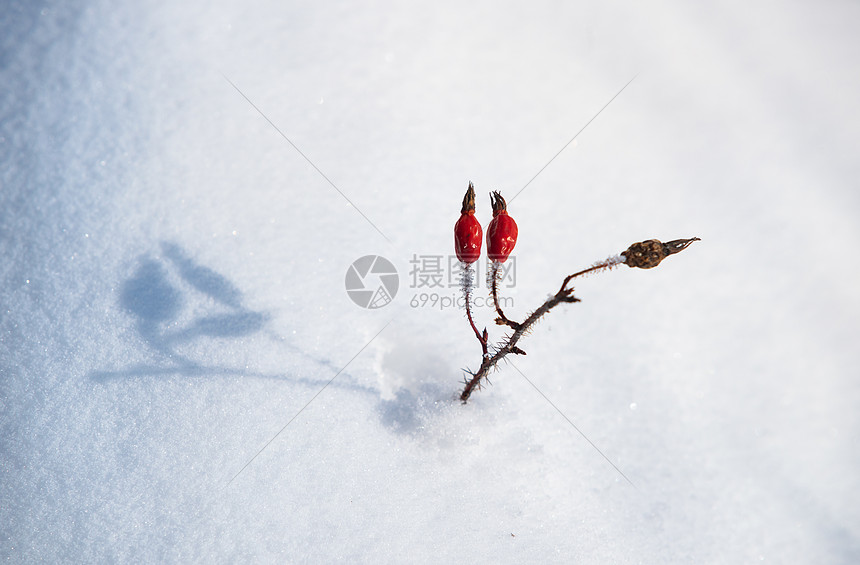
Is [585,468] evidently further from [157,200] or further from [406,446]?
[157,200]

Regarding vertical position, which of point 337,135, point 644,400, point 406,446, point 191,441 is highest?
point 644,400

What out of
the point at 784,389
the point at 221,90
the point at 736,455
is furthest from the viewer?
the point at 221,90

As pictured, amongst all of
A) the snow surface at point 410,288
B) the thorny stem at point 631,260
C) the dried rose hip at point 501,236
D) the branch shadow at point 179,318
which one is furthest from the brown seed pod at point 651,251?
the branch shadow at point 179,318

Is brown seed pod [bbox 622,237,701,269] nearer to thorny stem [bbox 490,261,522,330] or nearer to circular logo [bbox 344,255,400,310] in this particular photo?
thorny stem [bbox 490,261,522,330]

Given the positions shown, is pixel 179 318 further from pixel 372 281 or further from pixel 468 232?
pixel 468 232

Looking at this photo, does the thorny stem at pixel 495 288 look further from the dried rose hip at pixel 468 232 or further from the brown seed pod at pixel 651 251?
the brown seed pod at pixel 651 251

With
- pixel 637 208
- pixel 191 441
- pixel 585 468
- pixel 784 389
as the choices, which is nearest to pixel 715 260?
pixel 637 208

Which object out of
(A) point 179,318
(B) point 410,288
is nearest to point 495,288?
(B) point 410,288

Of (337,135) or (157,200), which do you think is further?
(337,135)
